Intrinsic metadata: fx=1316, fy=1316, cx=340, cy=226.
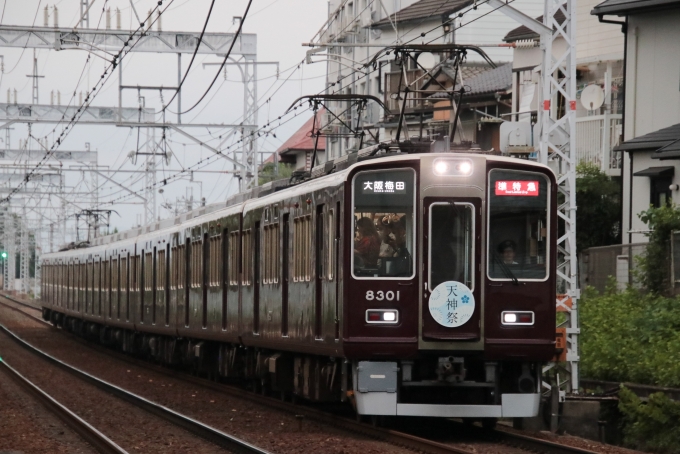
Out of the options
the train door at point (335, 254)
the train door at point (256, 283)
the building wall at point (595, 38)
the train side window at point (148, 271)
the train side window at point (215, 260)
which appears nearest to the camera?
the train door at point (335, 254)

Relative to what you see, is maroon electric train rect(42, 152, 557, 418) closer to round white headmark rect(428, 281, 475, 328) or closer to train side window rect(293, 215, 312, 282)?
round white headmark rect(428, 281, 475, 328)

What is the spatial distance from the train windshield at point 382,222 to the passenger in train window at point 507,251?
83cm

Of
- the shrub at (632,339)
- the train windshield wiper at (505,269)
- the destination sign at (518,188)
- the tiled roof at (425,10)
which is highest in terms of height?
the tiled roof at (425,10)

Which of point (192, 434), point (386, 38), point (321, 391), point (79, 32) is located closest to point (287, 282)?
point (321, 391)

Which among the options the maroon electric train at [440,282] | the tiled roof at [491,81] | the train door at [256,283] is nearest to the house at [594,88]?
the tiled roof at [491,81]

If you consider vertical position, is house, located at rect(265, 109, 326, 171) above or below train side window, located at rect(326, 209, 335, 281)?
above

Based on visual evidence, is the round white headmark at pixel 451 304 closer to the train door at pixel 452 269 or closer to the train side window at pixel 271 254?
the train door at pixel 452 269

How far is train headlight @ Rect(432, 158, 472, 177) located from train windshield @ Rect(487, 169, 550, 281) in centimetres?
23

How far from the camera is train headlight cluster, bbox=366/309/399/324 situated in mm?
11711

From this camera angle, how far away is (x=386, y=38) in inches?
1780

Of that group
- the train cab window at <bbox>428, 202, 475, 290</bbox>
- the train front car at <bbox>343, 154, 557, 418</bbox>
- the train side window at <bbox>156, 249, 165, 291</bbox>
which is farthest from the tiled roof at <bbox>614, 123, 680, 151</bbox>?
the train cab window at <bbox>428, 202, 475, 290</bbox>

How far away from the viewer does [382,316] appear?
38.5 ft

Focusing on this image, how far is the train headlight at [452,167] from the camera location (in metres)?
11.8

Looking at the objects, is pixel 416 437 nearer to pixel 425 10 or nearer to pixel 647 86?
pixel 647 86
